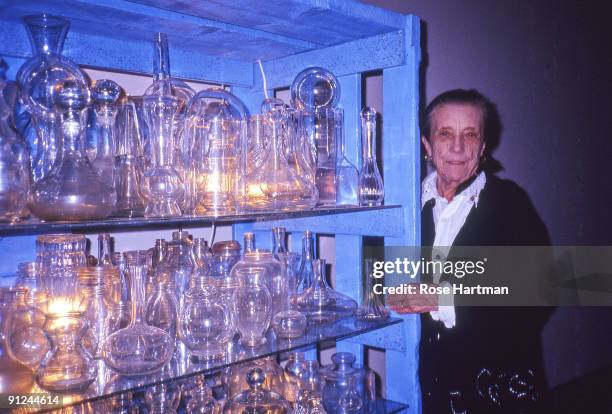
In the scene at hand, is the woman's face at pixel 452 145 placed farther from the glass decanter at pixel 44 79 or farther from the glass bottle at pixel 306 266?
the glass decanter at pixel 44 79

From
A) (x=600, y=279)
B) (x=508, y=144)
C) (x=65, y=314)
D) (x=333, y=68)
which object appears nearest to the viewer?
(x=65, y=314)

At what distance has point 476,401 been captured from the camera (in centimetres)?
281

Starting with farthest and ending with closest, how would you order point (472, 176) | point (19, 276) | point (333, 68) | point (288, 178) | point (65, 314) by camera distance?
point (472, 176) < point (333, 68) < point (288, 178) < point (19, 276) < point (65, 314)

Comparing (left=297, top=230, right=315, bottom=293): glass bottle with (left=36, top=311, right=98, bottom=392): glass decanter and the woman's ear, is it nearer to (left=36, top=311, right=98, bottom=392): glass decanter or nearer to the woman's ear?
(left=36, top=311, right=98, bottom=392): glass decanter

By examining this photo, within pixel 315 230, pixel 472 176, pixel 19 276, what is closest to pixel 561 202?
pixel 472 176

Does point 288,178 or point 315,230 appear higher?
point 288,178

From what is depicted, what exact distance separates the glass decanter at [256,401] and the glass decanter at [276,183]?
0.42 metres

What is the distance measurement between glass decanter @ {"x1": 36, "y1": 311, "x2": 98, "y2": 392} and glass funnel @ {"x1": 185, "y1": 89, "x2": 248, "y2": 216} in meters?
0.36

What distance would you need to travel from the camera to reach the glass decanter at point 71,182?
3.27ft

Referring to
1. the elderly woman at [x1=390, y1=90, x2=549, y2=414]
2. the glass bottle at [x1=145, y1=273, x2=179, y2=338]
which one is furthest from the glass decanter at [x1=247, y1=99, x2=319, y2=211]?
the elderly woman at [x1=390, y1=90, x2=549, y2=414]

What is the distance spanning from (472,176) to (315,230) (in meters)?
1.18

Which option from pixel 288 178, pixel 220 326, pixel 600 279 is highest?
pixel 288 178

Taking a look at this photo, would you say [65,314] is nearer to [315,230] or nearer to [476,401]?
[315,230]

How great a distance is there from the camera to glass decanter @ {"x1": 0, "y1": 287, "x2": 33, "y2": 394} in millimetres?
1029
